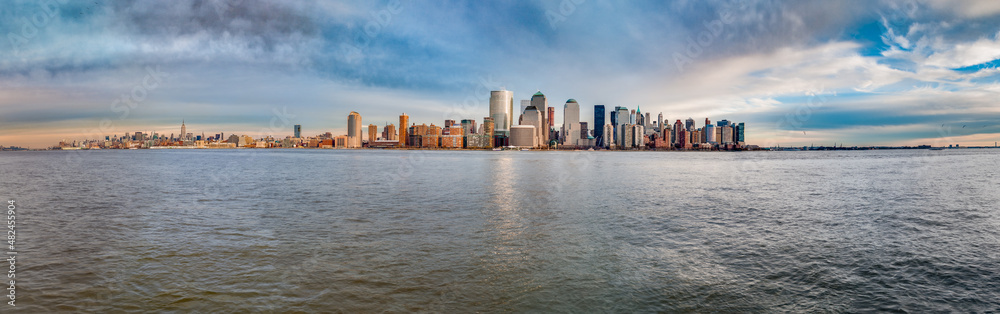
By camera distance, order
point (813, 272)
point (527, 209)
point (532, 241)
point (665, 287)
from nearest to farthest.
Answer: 1. point (665, 287)
2. point (813, 272)
3. point (532, 241)
4. point (527, 209)

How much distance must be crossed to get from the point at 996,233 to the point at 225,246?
134 feet

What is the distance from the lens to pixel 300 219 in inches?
1116

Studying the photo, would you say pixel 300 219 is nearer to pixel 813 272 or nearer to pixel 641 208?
pixel 641 208

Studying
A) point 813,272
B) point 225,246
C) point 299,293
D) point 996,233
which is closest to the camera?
point 299,293

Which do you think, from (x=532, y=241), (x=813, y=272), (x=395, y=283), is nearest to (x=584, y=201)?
(x=532, y=241)

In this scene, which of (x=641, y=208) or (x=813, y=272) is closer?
(x=813, y=272)

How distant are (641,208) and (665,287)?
20494 millimetres

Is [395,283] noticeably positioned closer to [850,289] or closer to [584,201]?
[850,289]

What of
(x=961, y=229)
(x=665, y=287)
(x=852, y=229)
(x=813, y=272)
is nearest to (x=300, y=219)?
(x=665, y=287)

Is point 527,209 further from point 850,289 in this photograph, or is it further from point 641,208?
point 850,289

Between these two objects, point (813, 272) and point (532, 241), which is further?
point (532, 241)

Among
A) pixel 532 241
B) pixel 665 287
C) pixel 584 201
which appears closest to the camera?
pixel 665 287

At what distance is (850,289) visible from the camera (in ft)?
48.9

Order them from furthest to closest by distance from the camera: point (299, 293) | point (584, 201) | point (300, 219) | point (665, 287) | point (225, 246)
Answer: point (584, 201), point (300, 219), point (225, 246), point (665, 287), point (299, 293)
